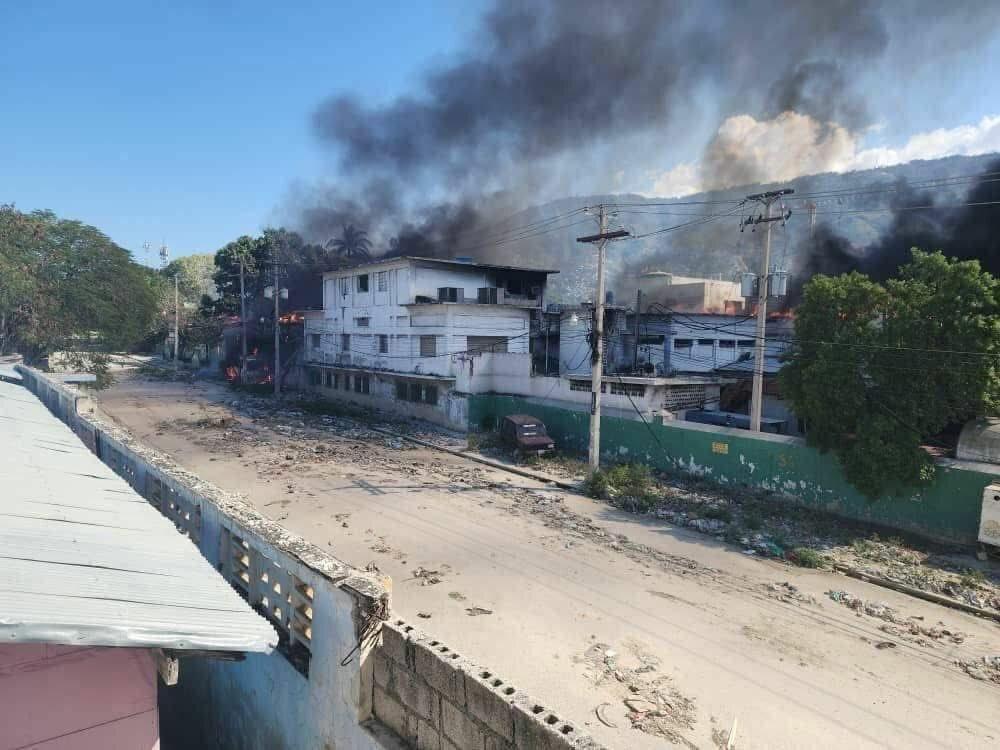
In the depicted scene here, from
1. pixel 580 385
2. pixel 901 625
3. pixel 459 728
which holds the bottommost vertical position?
pixel 901 625

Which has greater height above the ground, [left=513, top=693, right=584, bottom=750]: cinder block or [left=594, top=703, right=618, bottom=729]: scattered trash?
[left=513, top=693, right=584, bottom=750]: cinder block

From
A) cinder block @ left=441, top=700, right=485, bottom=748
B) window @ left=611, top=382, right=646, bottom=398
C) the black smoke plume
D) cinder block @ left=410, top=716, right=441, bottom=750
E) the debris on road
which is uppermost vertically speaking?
the black smoke plume

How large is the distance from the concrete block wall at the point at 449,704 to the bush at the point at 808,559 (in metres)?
9.48

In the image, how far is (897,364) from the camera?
38.8 ft

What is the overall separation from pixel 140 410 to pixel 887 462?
97.5ft

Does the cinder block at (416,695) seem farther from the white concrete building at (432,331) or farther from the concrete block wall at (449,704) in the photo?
the white concrete building at (432,331)

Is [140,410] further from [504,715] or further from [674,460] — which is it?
[504,715]

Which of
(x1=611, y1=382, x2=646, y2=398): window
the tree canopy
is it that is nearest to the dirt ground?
(x1=611, y1=382, x2=646, y2=398): window

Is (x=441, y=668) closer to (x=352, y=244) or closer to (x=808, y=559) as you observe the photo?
(x=808, y=559)

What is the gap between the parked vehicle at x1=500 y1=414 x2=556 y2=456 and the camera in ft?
63.6

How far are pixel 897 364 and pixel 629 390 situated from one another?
858 cm

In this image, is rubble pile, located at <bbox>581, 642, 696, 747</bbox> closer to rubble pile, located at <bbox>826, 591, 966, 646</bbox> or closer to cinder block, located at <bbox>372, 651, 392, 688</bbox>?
cinder block, located at <bbox>372, 651, 392, 688</bbox>

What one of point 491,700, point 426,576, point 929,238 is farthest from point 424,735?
point 929,238

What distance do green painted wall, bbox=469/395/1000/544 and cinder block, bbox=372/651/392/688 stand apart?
1232 centimetres
